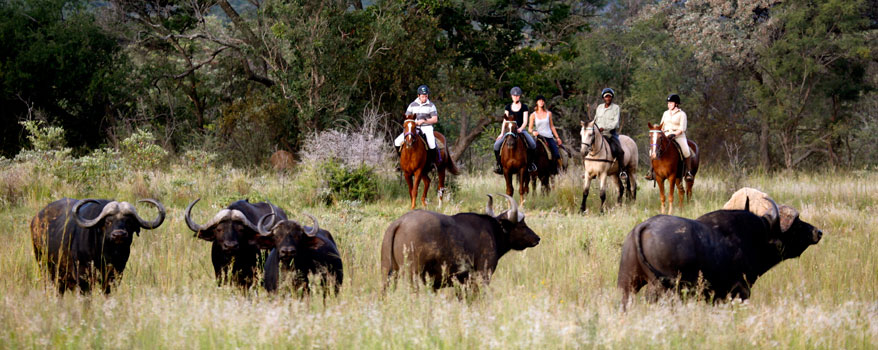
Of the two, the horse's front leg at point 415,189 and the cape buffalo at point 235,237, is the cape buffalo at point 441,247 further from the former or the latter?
the horse's front leg at point 415,189

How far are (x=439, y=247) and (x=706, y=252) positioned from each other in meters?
2.25

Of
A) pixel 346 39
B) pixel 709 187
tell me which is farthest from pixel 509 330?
pixel 346 39

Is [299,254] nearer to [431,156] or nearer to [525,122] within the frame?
[431,156]

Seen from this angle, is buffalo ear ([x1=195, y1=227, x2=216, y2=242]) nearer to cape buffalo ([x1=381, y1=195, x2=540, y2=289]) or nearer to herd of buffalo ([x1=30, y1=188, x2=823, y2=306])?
herd of buffalo ([x1=30, y1=188, x2=823, y2=306])

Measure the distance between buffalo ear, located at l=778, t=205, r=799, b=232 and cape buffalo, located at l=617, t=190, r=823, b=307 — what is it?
1 centimetres

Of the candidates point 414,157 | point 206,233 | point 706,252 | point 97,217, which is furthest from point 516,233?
point 414,157

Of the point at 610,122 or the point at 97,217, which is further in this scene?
the point at 610,122

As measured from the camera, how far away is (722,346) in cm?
565

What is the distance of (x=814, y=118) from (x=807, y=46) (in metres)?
4.18

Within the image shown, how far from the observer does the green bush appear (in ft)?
51.8

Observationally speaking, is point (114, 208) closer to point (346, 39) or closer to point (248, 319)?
point (248, 319)

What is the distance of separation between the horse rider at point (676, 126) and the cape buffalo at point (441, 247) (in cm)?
925

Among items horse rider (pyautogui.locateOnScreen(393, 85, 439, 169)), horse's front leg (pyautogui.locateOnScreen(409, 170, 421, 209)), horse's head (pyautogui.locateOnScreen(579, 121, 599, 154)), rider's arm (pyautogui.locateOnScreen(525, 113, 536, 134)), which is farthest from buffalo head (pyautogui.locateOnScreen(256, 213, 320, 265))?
rider's arm (pyautogui.locateOnScreen(525, 113, 536, 134))

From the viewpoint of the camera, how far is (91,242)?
24.5 ft
